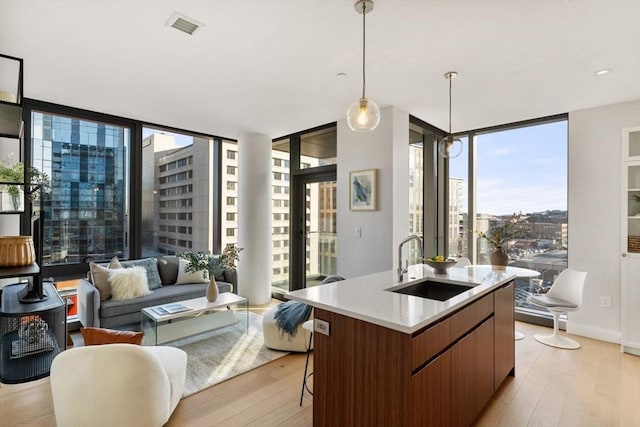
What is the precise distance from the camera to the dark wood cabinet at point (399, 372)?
1544mm

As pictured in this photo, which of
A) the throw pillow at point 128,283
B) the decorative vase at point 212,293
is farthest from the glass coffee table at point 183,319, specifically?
the throw pillow at point 128,283

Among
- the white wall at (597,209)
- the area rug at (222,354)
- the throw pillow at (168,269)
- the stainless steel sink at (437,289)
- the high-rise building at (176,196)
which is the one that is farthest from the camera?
the high-rise building at (176,196)

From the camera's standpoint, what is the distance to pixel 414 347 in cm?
153

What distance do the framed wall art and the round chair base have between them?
2376mm

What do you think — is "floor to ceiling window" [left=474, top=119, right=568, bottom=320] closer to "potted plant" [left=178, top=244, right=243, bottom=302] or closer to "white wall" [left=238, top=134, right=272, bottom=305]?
"white wall" [left=238, top=134, right=272, bottom=305]

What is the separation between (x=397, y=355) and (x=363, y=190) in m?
2.67

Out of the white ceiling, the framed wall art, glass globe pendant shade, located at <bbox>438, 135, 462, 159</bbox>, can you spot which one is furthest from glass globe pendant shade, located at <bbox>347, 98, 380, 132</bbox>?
the framed wall art

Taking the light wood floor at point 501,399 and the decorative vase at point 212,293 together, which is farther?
the decorative vase at point 212,293

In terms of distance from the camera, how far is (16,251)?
2133 millimetres

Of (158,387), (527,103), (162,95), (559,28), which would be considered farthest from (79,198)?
(527,103)

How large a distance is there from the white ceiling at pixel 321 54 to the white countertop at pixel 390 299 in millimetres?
1761

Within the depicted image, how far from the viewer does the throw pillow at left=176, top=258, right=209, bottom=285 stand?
4.40m

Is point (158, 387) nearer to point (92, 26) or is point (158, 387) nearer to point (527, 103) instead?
point (92, 26)

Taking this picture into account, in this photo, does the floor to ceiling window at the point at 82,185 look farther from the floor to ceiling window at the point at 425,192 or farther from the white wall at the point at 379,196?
the floor to ceiling window at the point at 425,192
